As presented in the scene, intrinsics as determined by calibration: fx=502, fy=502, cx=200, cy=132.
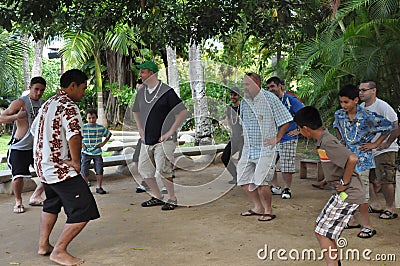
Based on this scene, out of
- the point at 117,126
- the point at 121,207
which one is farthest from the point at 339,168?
the point at 117,126

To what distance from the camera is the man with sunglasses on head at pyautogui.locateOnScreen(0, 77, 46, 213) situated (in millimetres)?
5805

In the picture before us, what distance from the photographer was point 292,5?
21.6ft

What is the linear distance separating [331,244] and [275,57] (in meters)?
11.1

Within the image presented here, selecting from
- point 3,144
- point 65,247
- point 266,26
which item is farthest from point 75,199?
point 3,144

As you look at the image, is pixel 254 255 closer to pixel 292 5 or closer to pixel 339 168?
pixel 339 168

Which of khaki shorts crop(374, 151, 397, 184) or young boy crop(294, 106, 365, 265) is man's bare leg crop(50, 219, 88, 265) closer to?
young boy crop(294, 106, 365, 265)

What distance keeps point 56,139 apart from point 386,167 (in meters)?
3.38

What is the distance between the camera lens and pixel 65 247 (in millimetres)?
4250

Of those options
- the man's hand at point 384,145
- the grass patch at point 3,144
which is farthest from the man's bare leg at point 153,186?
the grass patch at point 3,144

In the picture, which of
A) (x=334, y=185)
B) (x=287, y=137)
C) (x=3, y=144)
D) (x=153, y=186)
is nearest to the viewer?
(x=334, y=185)

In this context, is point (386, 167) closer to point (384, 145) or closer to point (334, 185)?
point (384, 145)

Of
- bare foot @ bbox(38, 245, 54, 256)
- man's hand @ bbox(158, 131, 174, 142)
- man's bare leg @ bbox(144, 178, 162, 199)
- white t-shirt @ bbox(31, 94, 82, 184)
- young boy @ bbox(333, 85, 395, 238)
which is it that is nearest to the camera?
white t-shirt @ bbox(31, 94, 82, 184)

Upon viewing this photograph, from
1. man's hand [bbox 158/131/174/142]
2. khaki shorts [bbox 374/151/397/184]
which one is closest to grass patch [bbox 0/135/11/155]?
man's hand [bbox 158/131/174/142]

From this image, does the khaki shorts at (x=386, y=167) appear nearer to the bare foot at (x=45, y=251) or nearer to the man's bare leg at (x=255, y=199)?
the man's bare leg at (x=255, y=199)
